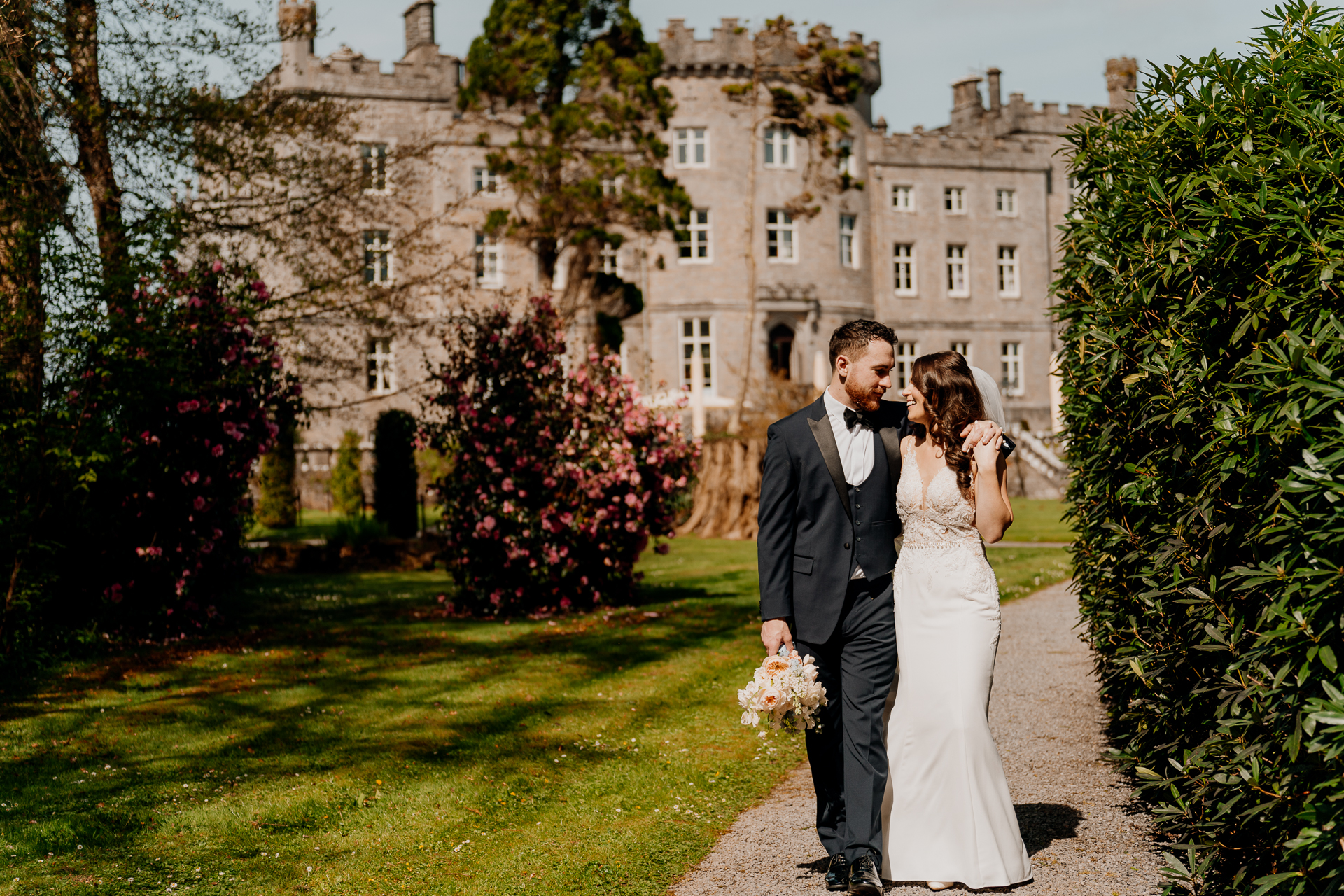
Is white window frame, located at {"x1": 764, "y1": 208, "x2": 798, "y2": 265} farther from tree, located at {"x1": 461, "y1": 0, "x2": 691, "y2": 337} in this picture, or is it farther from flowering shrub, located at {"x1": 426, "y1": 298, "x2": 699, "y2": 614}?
flowering shrub, located at {"x1": 426, "y1": 298, "x2": 699, "y2": 614}

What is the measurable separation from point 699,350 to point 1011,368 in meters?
14.1

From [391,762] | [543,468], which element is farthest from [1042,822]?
[543,468]

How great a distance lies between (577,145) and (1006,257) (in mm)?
24875

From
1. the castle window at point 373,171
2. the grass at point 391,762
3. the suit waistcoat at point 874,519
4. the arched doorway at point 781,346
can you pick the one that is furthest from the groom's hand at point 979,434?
the arched doorway at point 781,346

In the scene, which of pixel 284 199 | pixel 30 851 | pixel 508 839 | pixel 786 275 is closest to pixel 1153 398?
pixel 508 839

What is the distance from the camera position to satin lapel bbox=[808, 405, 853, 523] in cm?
495

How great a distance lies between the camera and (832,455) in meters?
4.98

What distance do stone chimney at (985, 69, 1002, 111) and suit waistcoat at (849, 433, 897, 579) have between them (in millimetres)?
46838

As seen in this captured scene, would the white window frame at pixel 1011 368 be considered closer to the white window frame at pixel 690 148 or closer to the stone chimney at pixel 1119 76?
the stone chimney at pixel 1119 76

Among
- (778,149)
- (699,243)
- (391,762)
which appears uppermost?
(778,149)

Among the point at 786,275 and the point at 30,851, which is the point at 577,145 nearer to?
the point at 786,275

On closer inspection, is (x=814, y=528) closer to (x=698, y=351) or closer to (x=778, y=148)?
(x=698, y=351)

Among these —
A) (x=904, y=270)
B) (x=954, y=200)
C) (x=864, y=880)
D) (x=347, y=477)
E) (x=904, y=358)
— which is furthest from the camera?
(x=954, y=200)

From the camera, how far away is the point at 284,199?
48.7 ft
